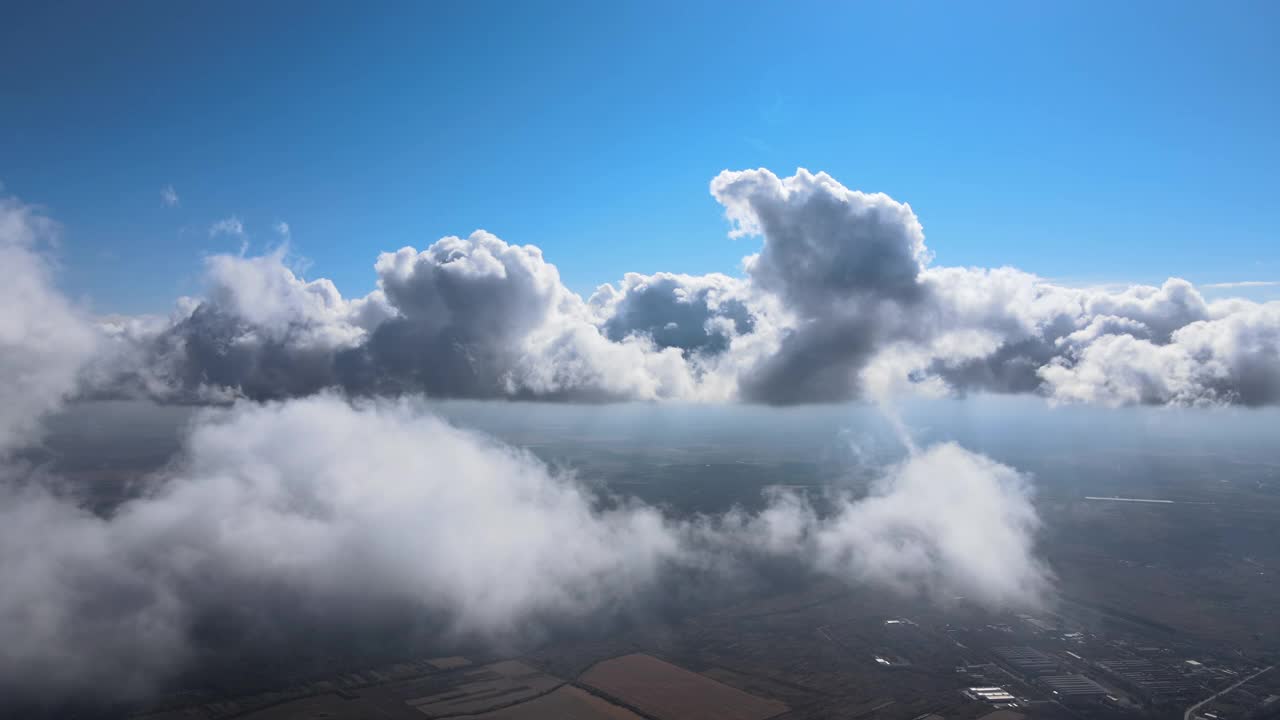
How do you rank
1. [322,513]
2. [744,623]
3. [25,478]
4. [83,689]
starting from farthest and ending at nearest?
1. [25,478]
2. [322,513]
3. [744,623]
4. [83,689]

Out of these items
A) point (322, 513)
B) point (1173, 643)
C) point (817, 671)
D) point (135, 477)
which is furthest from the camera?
point (135, 477)

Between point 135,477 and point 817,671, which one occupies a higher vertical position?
point 135,477

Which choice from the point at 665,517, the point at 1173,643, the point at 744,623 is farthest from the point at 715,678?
the point at 665,517

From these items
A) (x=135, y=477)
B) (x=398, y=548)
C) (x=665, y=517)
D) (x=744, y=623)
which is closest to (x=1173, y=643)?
Answer: (x=744, y=623)

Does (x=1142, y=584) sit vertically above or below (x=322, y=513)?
below

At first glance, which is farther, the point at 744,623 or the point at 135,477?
the point at 135,477

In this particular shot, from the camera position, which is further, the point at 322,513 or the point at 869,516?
the point at 869,516

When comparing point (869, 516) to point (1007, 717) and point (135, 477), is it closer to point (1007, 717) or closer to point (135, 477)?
point (1007, 717)

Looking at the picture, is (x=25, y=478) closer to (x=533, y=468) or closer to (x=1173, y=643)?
(x=533, y=468)

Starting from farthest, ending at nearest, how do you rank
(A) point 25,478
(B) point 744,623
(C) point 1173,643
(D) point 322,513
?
1. (A) point 25,478
2. (D) point 322,513
3. (B) point 744,623
4. (C) point 1173,643
